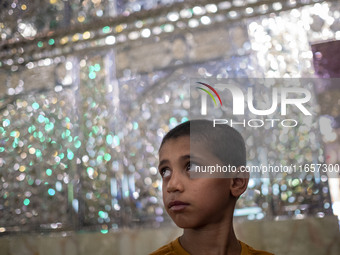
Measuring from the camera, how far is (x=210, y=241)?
0.79 m

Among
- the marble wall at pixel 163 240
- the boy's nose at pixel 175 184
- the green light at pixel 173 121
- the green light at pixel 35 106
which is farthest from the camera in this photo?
the green light at pixel 35 106

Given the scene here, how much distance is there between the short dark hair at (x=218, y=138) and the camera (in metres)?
0.82

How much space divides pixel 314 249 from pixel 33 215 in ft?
2.59

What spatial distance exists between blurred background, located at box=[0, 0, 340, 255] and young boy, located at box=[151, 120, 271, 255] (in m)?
0.24

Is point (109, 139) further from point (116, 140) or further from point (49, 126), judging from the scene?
point (49, 126)

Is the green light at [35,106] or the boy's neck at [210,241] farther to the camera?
the green light at [35,106]

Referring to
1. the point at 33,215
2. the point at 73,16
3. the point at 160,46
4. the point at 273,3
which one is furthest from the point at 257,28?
the point at 33,215

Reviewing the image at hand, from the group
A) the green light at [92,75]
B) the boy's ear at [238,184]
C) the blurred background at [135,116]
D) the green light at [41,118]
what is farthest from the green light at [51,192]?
the boy's ear at [238,184]

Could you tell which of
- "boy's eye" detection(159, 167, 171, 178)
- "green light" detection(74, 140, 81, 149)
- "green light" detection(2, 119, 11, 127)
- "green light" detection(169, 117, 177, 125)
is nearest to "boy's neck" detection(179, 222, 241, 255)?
"boy's eye" detection(159, 167, 171, 178)

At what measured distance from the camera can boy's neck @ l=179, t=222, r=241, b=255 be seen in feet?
2.58

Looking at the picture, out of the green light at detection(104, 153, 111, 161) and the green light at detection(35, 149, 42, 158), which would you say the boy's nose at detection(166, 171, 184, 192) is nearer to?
the green light at detection(104, 153, 111, 161)

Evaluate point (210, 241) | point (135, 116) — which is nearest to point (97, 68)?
point (135, 116)

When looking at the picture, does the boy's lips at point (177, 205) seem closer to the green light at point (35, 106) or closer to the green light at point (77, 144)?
the green light at point (77, 144)

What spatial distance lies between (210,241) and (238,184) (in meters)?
0.14
